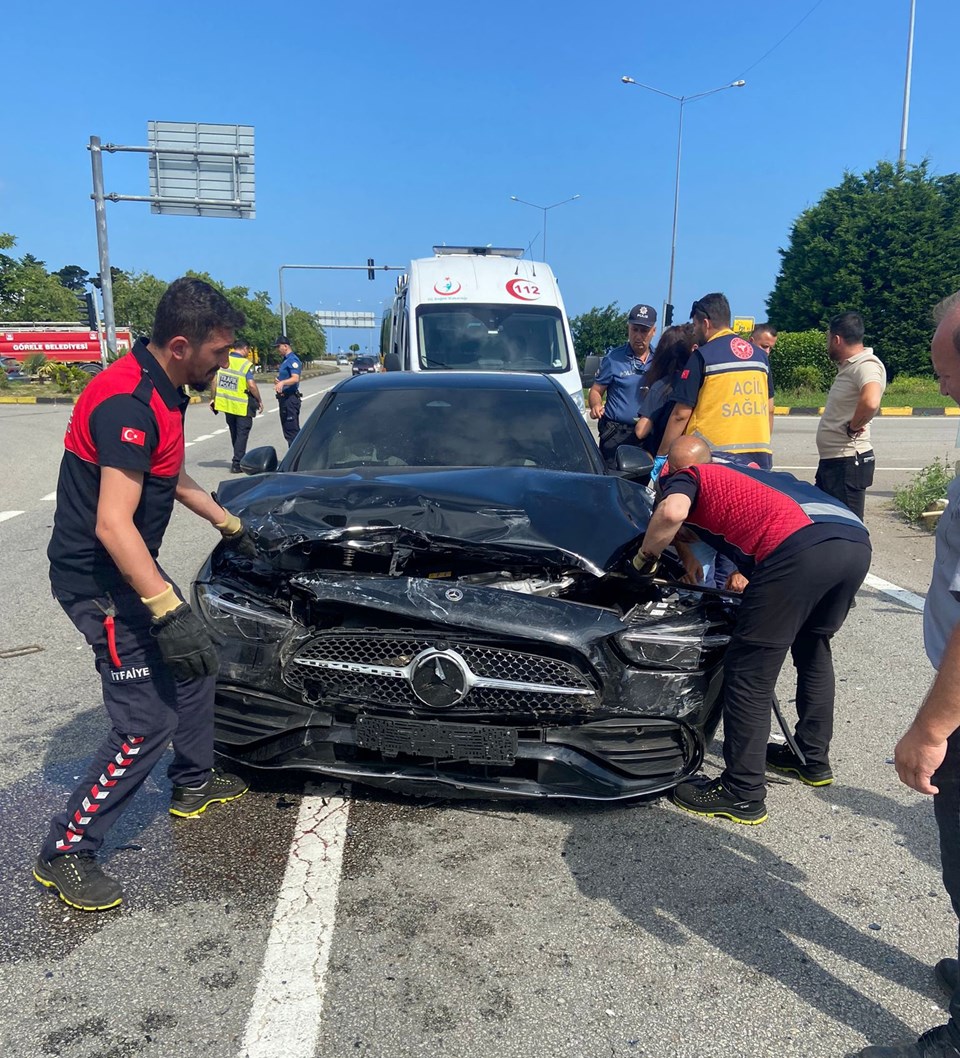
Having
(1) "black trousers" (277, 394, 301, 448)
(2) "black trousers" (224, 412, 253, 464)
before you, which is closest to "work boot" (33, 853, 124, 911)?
(2) "black trousers" (224, 412, 253, 464)

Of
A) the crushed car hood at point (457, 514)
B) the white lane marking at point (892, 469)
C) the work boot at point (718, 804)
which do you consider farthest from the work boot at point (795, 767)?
the white lane marking at point (892, 469)

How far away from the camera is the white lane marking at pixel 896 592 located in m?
6.32

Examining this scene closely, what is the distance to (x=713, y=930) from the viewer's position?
2.66 meters

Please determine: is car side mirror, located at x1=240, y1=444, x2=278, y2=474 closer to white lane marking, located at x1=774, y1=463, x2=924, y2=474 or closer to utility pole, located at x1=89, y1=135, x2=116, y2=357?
white lane marking, located at x1=774, y1=463, x2=924, y2=474

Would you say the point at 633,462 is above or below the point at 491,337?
below

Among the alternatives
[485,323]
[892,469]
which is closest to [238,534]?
[485,323]

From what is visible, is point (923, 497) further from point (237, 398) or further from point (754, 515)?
point (237, 398)

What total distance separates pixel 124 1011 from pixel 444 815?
4.29 feet

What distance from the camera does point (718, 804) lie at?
3.33 m

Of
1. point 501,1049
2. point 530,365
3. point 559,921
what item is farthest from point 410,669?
point 530,365

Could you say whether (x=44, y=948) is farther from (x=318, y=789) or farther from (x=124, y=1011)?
(x=318, y=789)

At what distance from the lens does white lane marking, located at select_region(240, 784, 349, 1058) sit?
221 cm

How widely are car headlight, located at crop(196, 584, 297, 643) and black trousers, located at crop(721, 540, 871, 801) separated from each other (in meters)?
1.57

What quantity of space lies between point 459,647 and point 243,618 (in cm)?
77
